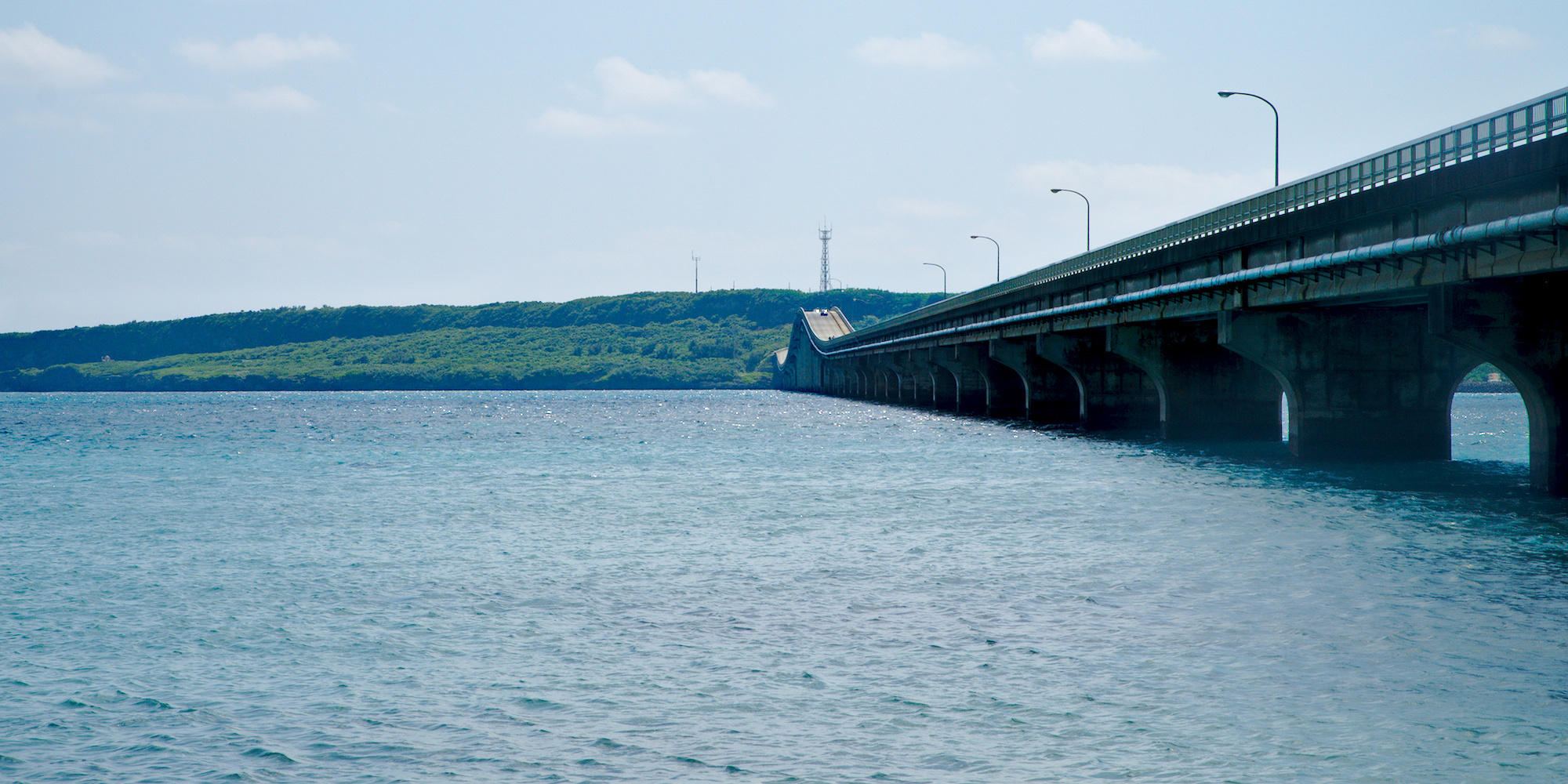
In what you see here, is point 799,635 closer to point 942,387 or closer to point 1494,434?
point 1494,434

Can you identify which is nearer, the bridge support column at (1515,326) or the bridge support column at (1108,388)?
the bridge support column at (1515,326)

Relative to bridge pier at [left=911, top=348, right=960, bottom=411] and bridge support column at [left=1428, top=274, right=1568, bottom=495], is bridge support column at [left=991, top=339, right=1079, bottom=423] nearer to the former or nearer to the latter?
bridge pier at [left=911, top=348, right=960, bottom=411]

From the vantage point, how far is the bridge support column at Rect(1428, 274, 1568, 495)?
2994cm

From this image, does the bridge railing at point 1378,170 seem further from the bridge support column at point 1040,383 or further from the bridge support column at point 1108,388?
the bridge support column at point 1040,383

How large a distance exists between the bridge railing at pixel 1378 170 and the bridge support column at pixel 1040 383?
2344cm

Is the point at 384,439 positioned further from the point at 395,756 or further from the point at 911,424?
the point at 395,756

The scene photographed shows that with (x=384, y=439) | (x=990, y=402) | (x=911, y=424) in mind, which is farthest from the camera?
(x=990, y=402)

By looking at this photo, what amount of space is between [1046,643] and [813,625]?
9.58 feet

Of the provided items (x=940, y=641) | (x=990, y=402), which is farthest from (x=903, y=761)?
(x=990, y=402)

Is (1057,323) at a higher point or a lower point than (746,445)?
higher

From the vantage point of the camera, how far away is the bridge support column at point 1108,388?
228ft

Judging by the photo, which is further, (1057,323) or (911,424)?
(911,424)

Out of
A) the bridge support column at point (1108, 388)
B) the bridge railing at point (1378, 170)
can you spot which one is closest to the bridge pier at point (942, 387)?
the bridge support column at point (1108, 388)

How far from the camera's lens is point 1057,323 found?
63.7m
